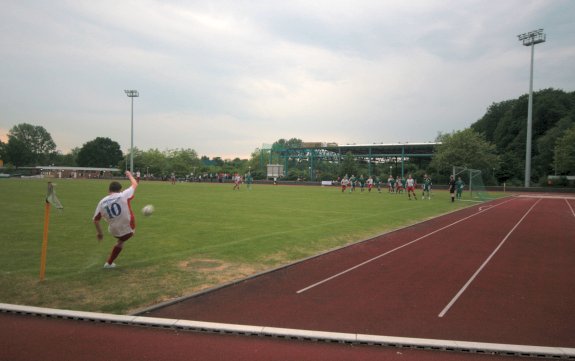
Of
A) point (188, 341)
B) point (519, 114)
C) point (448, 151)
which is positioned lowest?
point (188, 341)

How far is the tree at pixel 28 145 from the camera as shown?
125938 mm

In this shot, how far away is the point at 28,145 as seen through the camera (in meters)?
136

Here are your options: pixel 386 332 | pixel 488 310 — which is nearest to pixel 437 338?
pixel 386 332

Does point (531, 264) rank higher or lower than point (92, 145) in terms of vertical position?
lower

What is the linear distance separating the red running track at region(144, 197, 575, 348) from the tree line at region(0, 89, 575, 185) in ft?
169

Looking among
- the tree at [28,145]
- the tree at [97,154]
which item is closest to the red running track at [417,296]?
the tree at [97,154]

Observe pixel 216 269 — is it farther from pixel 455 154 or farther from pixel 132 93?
pixel 132 93

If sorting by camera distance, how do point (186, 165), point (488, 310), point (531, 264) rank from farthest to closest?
point (186, 165) < point (531, 264) < point (488, 310)

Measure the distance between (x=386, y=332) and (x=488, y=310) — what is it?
217cm

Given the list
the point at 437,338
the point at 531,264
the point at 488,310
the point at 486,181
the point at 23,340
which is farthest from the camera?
the point at 486,181

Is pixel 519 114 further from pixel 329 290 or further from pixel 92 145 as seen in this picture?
pixel 92 145

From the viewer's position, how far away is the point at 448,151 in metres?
58.0

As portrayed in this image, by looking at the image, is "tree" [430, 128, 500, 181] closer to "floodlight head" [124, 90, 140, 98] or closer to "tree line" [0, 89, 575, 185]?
"tree line" [0, 89, 575, 185]

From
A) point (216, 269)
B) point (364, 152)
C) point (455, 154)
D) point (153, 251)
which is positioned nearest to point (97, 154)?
point (364, 152)
